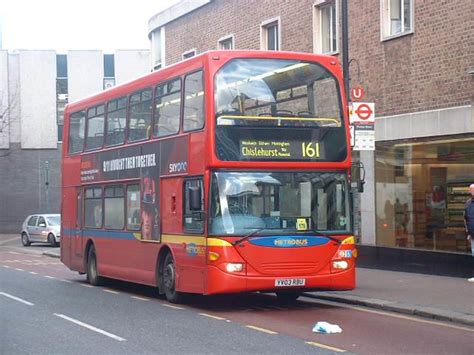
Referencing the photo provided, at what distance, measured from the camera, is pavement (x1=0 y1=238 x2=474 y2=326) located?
41.0 feet

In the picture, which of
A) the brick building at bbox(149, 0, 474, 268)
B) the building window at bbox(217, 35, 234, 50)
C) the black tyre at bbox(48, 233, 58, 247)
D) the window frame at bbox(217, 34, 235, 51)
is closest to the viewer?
the brick building at bbox(149, 0, 474, 268)

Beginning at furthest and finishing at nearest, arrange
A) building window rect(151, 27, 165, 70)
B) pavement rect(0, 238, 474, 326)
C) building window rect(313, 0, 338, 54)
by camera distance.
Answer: building window rect(151, 27, 165, 70)
building window rect(313, 0, 338, 54)
pavement rect(0, 238, 474, 326)

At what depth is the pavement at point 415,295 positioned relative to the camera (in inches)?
492

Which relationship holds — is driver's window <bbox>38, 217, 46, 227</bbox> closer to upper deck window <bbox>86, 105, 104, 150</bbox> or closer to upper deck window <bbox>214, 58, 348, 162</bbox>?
upper deck window <bbox>86, 105, 104, 150</bbox>

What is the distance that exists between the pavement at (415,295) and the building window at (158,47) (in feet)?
49.4

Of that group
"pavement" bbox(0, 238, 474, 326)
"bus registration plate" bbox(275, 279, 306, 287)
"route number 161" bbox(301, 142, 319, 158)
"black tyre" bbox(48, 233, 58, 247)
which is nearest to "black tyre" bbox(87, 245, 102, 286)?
"pavement" bbox(0, 238, 474, 326)

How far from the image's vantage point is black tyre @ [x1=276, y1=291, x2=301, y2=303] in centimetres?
1485

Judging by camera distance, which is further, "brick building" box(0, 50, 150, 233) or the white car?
"brick building" box(0, 50, 150, 233)

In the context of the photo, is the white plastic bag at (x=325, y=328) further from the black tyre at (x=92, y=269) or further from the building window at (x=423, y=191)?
the black tyre at (x=92, y=269)

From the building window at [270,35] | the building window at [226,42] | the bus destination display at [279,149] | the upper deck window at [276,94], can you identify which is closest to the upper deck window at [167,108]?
the upper deck window at [276,94]

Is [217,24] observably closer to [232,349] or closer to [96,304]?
[96,304]

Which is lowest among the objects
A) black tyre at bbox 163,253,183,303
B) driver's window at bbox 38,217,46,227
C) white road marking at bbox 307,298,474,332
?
white road marking at bbox 307,298,474,332

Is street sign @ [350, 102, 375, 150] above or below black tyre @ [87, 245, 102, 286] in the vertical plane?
above

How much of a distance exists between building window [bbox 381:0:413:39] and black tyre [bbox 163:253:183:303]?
798 centimetres
